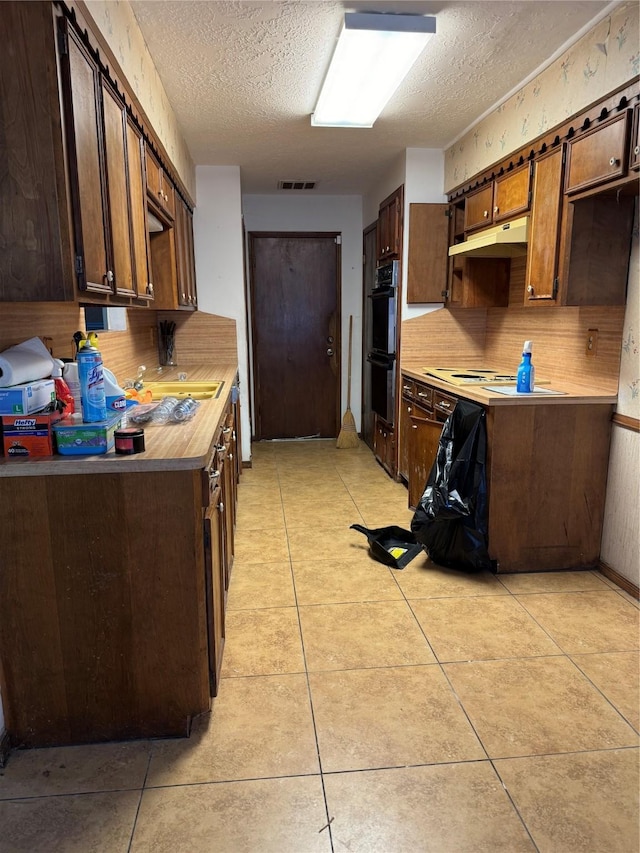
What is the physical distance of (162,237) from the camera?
3182mm

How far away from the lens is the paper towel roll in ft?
5.12

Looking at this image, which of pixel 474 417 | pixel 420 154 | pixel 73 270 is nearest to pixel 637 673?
pixel 474 417

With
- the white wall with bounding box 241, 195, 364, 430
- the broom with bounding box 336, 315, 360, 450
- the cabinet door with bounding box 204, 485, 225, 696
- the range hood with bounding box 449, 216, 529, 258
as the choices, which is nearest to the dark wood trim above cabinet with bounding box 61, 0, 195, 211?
the cabinet door with bounding box 204, 485, 225, 696

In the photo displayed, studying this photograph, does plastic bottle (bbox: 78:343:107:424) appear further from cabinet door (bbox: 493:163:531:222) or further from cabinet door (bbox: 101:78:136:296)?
cabinet door (bbox: 493:163:531:222)

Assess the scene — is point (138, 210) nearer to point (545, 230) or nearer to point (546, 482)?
point (545, 230)

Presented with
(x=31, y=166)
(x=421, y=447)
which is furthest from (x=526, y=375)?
(x=31, y=166)

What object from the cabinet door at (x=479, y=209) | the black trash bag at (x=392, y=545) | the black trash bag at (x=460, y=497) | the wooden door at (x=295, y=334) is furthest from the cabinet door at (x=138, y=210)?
the wooden door at (x=295, y=334)

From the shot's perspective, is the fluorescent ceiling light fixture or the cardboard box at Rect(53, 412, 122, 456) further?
the fluorescent ceiling light fixture

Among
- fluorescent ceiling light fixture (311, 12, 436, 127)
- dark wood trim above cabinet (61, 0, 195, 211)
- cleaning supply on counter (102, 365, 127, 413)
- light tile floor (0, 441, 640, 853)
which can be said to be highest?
fluorescent ceiling light fixture (311, 12, 436, 127)

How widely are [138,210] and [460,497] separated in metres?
1.93

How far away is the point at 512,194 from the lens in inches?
123

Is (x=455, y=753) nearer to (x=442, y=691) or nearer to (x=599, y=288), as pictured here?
(x=442, y=691)

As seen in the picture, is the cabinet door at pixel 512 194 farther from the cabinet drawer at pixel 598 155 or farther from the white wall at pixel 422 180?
the white wall at pixel 422 180

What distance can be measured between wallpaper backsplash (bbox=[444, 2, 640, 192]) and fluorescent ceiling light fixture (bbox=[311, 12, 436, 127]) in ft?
2.32
